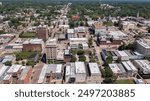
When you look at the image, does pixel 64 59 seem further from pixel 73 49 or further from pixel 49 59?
pixel 73 49

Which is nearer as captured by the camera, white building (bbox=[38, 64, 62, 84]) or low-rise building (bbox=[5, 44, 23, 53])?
white building (bbox=[38, 64, 62, 84])

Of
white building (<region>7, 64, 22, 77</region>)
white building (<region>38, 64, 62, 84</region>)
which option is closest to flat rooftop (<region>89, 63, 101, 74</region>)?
white building (<region>38, 64, 62, 84</region>)

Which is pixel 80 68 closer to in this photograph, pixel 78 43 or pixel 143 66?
pixel 143 66

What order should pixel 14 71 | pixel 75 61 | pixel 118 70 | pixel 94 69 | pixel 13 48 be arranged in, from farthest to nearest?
pixel 13 48
pixel 75 61
pixel 118 70
pixel 94 69
pixel 14 71

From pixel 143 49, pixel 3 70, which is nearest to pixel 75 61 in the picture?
pixel 3 70

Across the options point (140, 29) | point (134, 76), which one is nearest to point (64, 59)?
point (134, 76)

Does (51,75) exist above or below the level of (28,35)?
above

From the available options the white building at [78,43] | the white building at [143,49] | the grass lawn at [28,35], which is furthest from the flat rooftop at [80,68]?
the grass lawn at [28,35]

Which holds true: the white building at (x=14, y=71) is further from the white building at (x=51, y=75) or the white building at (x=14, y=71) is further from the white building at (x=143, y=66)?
the white building at (x=143, y=66)

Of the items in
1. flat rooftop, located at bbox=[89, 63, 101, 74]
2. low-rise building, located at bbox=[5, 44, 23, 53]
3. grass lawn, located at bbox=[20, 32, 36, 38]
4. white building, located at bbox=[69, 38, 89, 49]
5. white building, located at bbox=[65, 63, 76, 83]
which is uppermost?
flat rooftop, located at bbox=[89, 63, 101, 74]

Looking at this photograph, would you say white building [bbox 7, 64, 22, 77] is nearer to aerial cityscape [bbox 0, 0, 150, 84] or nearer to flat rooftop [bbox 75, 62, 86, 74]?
aerial cityscape [bbox 0, 0, 150, 84]

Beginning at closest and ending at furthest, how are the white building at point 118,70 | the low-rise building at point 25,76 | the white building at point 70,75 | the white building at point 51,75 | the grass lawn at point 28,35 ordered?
the low-rise building at point 25,76 → the white building at point 70,75 → the white building at point 51,75 → the white building at point 118,70 → the grass lawn at point 28,35
